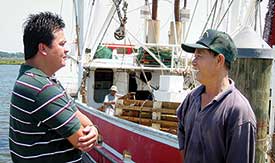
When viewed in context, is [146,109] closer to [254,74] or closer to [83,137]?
[254,74]

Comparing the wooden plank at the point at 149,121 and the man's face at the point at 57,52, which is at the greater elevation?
the man's face at the point at 57,52

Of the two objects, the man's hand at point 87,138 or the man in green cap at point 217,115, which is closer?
the man's hand at point 87,138

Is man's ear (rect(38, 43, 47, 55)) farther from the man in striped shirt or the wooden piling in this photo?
the wooden piling

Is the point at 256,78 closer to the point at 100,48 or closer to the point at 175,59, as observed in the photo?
the point at 175,59

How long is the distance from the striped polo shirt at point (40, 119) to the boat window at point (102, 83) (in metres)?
9.66

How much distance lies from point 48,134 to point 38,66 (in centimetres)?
40

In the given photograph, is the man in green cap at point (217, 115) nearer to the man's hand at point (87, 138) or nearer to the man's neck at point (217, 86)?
the man's neck at point (217, 86)

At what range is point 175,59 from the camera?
32.8 ft

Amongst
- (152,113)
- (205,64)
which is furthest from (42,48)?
(152,113)

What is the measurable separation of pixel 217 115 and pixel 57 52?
1054 millimetres

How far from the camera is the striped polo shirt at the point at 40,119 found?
2.45m

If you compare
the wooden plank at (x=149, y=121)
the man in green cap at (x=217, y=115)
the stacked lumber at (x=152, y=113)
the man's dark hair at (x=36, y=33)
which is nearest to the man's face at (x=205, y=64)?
the man in green cap at (x=217, y=115)

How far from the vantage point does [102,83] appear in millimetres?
12320

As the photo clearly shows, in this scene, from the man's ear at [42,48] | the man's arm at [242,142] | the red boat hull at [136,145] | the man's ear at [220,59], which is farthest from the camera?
the red boat hull at [136,145]
